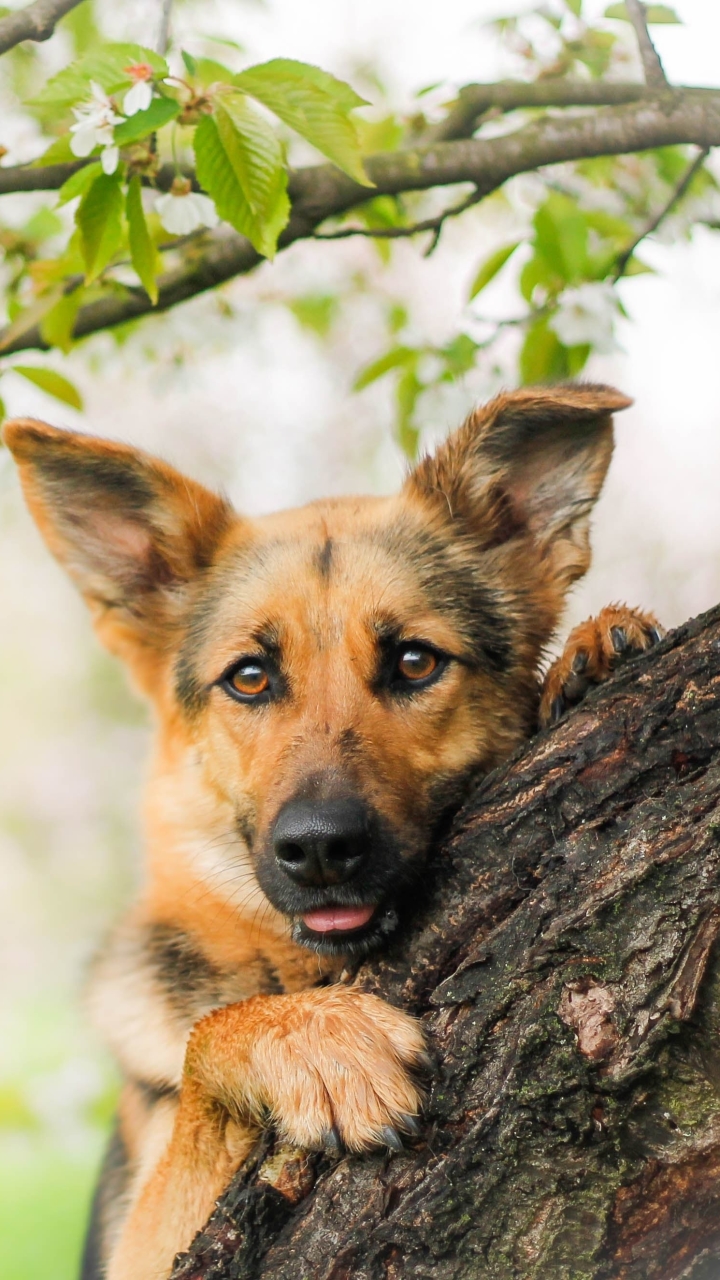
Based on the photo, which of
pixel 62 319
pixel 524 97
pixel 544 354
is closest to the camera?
pixel 62 319

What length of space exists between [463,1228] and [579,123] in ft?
13.7

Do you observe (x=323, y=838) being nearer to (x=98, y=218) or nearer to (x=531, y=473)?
(x=531, y=473)

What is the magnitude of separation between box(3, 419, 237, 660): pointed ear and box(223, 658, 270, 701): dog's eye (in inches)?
25.3

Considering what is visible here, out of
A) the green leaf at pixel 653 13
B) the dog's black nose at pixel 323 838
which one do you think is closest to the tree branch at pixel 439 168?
the green leaf at pixel 653 13

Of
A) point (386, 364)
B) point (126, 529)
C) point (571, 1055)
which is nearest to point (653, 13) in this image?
point (386, 364)

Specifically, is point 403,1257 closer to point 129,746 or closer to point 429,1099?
point 429,1099

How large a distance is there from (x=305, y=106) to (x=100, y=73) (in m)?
0.70

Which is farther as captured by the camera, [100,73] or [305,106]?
[100,73]

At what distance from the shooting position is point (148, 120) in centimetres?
327

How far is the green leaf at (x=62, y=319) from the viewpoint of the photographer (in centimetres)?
442

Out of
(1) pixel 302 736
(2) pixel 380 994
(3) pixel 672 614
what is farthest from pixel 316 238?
(3) pixel 672 614

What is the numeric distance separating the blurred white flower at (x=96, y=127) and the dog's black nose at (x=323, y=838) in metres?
2.07

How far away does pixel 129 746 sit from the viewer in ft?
46.2

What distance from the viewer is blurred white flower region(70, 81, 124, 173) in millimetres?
3312
